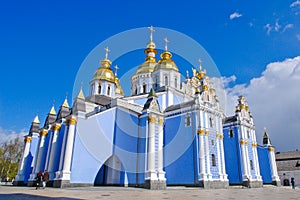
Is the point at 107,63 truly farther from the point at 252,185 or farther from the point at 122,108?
the point at 252,185

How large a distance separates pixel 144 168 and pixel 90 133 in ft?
15.6

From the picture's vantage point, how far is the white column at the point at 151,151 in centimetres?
1656

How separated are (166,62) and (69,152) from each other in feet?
53.1

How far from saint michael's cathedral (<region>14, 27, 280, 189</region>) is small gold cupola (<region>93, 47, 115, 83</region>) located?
9.59ft

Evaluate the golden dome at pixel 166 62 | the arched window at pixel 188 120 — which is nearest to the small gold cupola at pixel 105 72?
the golden dome at pixel 166 62

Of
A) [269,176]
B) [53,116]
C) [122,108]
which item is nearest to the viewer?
[122,108]

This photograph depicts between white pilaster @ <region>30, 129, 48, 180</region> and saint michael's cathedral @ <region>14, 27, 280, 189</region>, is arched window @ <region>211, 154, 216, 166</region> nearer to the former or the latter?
saint michael's cathedral @ <region>14, 27, 280, 189</region>

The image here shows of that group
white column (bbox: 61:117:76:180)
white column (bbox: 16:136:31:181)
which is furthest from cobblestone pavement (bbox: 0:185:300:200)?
white column (bbox: 16:136:31:181)

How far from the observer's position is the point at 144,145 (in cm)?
1805

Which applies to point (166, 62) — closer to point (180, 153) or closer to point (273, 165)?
point (180, 153)

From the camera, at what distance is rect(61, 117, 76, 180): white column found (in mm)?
15749

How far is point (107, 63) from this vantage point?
98.7 feet

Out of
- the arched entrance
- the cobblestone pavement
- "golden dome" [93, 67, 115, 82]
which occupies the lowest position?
the cobblestone pavement

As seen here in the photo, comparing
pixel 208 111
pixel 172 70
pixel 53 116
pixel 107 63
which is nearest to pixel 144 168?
pixel 208 111
